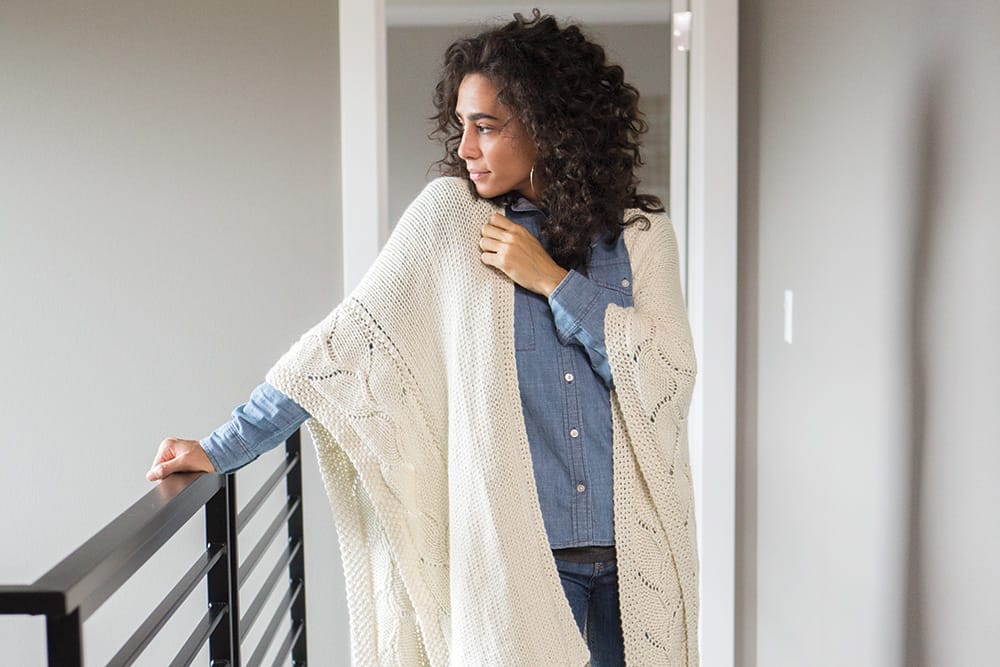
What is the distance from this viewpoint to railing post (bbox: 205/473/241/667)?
141cm

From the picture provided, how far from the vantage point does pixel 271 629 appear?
1757 millimetres

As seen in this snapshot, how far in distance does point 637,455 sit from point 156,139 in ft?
5.15

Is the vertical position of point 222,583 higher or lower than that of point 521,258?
lower

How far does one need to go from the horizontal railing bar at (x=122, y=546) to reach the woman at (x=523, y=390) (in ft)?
0.41

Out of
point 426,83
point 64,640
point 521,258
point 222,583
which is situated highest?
point 426,83

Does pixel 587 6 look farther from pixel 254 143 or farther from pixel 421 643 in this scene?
pixel 421 643

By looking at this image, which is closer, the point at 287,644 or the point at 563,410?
the point at 563,410

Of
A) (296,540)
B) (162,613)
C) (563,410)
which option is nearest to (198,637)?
(162,613)

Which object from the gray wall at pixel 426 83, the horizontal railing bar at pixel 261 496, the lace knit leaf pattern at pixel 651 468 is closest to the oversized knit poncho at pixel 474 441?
the lace knit leaf pattern at pixel 651 468

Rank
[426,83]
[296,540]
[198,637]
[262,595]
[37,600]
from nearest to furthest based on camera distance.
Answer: [37,600] < [198,637] < [262,595] < [296,540] < [426,83]

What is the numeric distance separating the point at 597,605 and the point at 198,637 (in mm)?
582

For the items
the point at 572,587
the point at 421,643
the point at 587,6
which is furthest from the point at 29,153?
the point at 572,587

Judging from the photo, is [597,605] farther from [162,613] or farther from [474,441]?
[162,613]

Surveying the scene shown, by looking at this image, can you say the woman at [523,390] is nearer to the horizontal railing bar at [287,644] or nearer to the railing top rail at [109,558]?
the railing top rail at [109,558]
